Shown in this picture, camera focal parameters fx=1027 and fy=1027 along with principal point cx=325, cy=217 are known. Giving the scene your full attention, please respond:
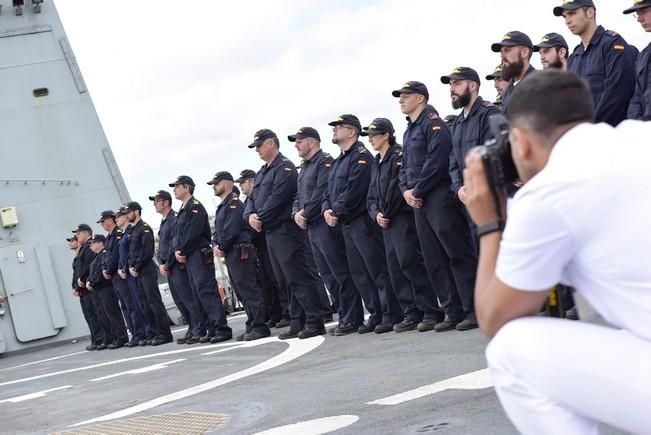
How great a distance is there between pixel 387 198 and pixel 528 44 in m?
2.11

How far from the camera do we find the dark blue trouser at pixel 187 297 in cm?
1359

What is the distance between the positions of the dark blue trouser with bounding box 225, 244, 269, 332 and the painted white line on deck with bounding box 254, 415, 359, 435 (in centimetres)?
687

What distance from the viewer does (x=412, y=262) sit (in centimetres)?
923

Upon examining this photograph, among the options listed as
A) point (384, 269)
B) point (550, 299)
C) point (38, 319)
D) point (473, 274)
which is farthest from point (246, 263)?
point (550, 299)

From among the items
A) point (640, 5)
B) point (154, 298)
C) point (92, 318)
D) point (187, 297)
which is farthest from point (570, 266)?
point (92, 318)

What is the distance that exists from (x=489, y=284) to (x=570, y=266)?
0.21 m

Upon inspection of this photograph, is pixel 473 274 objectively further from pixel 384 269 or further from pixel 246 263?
pixel 246 263

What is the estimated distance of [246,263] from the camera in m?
12.4

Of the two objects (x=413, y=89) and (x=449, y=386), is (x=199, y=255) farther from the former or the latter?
(x=449, y=386)

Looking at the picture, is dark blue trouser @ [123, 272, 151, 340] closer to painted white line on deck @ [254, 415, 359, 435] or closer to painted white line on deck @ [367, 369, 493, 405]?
painted white line on deck @ [367, 369, 493, 405]

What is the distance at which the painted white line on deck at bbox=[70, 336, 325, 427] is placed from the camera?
7.44 m

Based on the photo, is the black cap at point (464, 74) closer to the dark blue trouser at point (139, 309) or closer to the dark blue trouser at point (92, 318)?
the dark blue trouser at point (139, 309)

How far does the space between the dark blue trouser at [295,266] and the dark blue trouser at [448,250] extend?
2.47 meters

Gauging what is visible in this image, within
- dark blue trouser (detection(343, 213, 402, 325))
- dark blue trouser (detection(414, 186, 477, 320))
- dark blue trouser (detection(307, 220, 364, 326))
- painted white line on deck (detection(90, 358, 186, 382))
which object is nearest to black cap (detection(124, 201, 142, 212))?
painted white line on deck (detection(90, 358, 186, 382))
